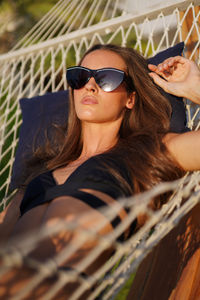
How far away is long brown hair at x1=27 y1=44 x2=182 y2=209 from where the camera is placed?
146 centimetres

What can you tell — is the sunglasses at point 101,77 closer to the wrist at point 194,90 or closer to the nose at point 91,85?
the nose at point 91,85

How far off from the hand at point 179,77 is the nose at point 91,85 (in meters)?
0.26

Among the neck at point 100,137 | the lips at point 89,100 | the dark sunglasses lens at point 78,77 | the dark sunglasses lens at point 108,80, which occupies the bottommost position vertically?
the neck at point 100,137

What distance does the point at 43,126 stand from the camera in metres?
2.21

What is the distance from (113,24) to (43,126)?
2.77ft

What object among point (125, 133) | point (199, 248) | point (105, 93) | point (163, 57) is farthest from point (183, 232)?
point (163, 57)

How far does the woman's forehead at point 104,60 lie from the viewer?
174 centimetres

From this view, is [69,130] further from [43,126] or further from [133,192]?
[133,192]

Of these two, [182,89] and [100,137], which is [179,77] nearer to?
[182,89]

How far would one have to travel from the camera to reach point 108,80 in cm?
168

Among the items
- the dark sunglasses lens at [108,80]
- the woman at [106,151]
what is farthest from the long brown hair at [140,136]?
the dark sunglasses lens at [108,80]

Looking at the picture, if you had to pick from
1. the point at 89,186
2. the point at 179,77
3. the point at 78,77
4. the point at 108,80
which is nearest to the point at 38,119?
the point at 78,77

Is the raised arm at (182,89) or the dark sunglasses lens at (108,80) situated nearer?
the raised arm at (182,89)

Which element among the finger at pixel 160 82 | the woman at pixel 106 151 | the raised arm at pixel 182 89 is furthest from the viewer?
the finger at pixel 160 82
